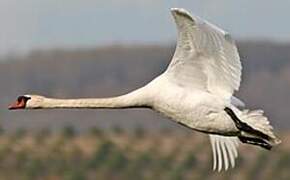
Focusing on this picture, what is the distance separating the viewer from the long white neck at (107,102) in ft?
49.8

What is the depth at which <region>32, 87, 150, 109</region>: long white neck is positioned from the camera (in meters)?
15.2

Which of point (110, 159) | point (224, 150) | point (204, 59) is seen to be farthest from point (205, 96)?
point (110, 159)

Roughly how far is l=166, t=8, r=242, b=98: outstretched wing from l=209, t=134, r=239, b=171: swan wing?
1.34 metres

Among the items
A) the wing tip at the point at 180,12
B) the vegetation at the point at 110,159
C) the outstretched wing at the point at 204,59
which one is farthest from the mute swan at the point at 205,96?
the vegetation at the point at 110,159

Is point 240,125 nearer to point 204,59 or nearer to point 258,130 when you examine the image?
point 258,130

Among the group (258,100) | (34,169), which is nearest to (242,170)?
(34,169)

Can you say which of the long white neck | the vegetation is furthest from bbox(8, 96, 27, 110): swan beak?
the vegetation

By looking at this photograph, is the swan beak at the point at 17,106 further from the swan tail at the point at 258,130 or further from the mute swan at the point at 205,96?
the swan tail at the point at 258,130

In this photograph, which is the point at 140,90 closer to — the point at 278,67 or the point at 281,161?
the point at 281,161

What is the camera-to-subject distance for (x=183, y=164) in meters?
47.1

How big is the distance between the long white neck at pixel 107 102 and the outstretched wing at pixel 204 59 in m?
0.38

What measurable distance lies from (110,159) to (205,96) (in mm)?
30549

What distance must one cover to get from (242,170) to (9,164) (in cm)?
749

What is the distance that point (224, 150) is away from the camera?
1645 centimetres
